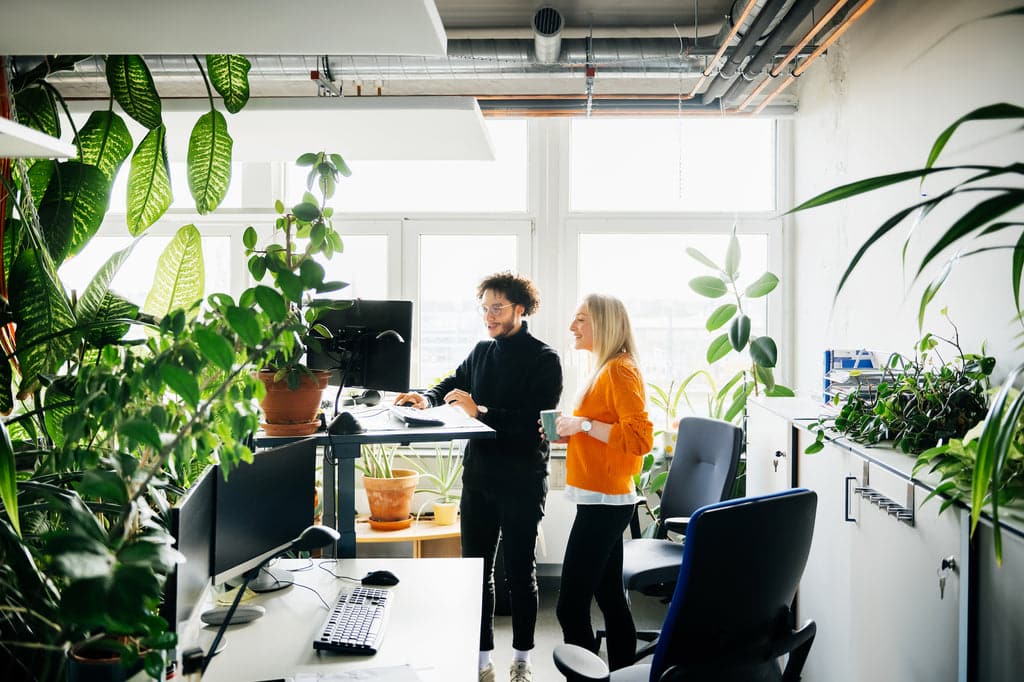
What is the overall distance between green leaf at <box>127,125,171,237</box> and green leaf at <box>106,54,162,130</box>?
4 centimetres

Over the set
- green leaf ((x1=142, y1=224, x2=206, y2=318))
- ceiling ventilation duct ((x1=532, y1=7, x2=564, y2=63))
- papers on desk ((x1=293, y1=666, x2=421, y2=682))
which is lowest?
papers on desk ((x1=293, y1=666, x2=421, y2=682))

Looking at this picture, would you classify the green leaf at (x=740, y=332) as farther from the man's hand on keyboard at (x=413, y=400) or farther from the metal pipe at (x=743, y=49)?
the man's hand on keyboard at (x=413, y=400)

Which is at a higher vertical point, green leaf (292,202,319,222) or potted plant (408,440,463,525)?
green leaf (292,202,319,222)

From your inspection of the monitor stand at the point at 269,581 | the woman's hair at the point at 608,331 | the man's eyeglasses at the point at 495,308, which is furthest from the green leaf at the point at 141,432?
the man's eyeglasses at the point at 495,308

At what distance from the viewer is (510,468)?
2.94 meters

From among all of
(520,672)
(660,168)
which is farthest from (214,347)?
(660,168)

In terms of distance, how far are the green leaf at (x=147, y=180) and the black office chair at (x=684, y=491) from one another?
85.9 inches

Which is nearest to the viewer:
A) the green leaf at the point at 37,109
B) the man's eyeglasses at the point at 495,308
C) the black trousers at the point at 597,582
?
the green leaf at the point at 37,109

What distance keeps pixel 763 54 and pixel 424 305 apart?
7.87ft

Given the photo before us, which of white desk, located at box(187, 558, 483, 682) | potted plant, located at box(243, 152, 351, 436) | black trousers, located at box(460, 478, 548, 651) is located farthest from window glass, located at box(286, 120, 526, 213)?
white desk, located at box(187, 558, 483, 682)

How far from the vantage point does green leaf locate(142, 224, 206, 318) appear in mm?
1686

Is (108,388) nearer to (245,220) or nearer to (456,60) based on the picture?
(456,60)

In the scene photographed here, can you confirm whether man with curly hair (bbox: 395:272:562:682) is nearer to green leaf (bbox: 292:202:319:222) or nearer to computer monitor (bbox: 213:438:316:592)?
computer monitor (bbox: 213:438:316:592)

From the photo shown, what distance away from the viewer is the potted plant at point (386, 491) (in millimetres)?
3883
